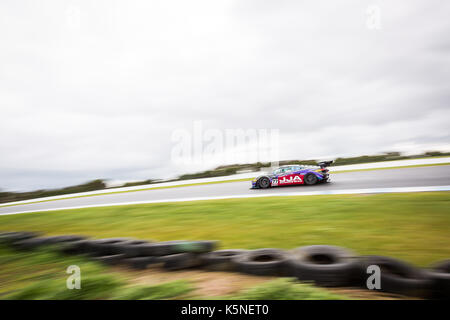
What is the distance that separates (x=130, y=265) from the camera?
13.0 feet

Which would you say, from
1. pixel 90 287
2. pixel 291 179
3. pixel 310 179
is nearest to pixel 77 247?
pixel 90 287

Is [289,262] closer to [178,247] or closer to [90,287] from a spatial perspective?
[178,247]

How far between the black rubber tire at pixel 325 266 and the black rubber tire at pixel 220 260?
85 centimetres

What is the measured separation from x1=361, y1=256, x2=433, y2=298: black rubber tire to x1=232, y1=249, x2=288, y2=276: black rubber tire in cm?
99

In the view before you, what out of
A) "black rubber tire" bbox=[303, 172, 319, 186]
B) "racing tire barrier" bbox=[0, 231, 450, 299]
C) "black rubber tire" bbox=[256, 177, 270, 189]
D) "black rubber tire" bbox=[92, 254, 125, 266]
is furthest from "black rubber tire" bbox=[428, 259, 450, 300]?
"black rubber tire" bbox=[256, 177, 270, 189]

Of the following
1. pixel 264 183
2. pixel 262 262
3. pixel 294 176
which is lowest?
pixel 262 262

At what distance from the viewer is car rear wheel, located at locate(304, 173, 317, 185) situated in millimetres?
9570

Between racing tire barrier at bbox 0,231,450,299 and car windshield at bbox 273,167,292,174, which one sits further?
car windshield at bbox 273,167,292,174

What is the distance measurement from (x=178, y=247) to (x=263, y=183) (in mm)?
7051

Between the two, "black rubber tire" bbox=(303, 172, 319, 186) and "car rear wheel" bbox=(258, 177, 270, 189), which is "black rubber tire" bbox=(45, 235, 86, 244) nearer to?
"car rear wheel" bbox=(258, 177, 270, 189)

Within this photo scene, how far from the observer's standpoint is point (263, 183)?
1039 cm
